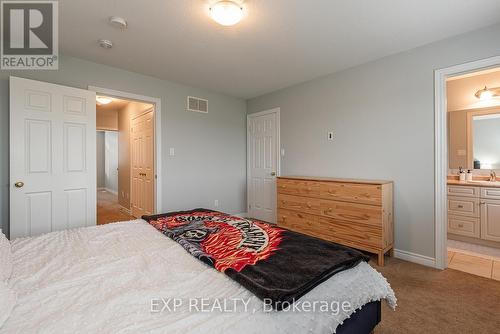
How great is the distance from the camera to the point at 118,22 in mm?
2104

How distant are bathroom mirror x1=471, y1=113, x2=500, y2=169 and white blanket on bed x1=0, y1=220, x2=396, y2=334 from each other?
3.56 meters

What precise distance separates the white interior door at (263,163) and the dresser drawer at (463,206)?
8.42ft

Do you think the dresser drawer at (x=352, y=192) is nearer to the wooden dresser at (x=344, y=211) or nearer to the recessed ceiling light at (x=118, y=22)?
the wooden dresser at (x=344, y=211)

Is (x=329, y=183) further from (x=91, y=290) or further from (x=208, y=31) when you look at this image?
(x=91, y=290)

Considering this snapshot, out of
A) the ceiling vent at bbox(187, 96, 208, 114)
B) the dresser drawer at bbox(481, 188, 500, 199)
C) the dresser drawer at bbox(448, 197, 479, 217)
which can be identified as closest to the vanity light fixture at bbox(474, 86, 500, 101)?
the dresser drawer at bbox(481, 188, 500, 199)

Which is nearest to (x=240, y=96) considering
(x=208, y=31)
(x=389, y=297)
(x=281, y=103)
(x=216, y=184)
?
(x=281, y=103)

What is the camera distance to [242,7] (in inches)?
75.7

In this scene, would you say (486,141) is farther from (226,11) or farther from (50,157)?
(50,157)

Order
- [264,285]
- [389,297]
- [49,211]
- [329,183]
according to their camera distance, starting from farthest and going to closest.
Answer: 1. [329,183]
2. [49,211]
3. [389,297]
4. [264,285]

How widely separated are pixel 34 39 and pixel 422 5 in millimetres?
3653

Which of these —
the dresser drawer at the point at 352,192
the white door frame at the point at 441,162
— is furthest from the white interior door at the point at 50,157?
the white door frame at the point at 441,162

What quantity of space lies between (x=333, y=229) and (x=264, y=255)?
1.80 metres

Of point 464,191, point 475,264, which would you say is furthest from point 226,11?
point 464,191

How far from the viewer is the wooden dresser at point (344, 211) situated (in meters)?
2.53
